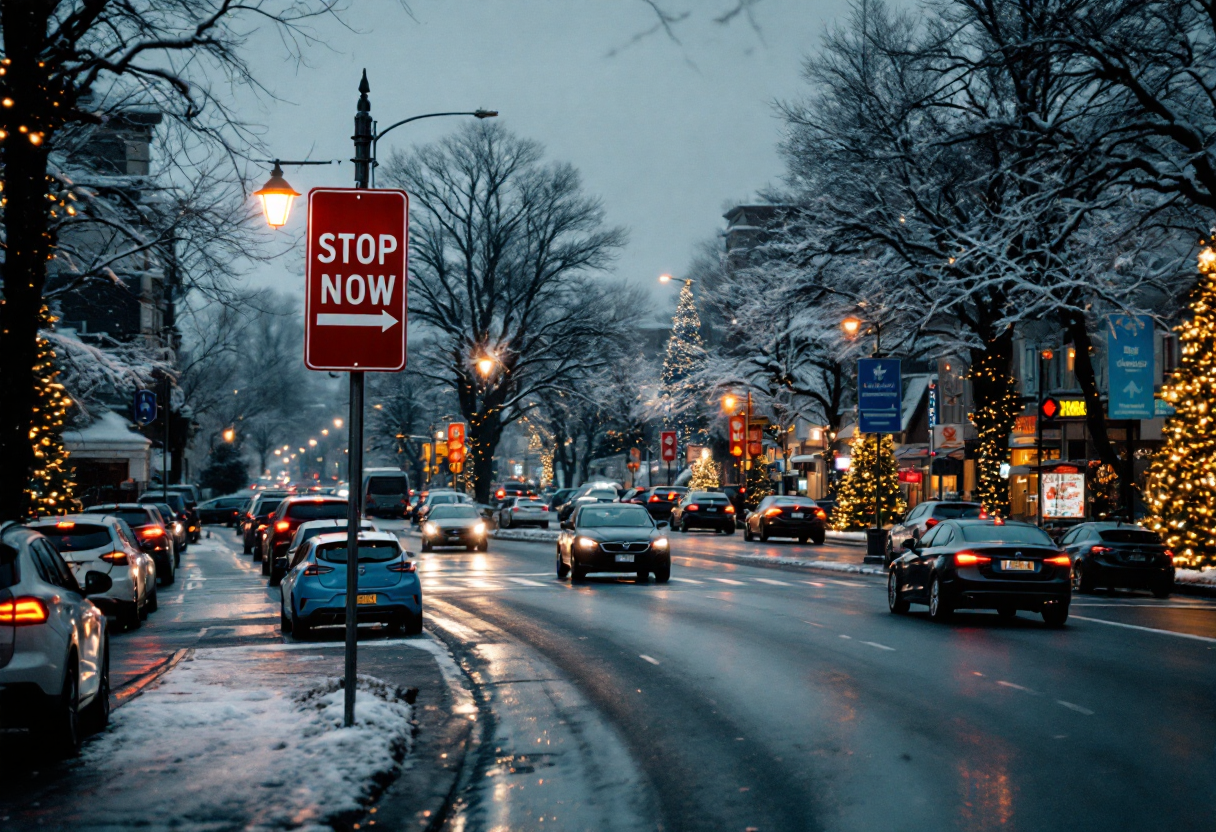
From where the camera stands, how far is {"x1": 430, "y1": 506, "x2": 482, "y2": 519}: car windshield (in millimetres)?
44969

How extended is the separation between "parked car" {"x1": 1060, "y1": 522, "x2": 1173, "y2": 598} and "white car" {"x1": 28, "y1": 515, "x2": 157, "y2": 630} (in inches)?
643

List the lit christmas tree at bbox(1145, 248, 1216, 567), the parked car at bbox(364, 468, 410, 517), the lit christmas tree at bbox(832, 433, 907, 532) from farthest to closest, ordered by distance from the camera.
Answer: the parked car at bbox(364, 468, 410, 517), the lit christmas tree at bbox(832, 433, 907, 532), the lit christmas tree at bbox(1145, 248, 1216, 567)

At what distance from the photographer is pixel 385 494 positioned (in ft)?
250

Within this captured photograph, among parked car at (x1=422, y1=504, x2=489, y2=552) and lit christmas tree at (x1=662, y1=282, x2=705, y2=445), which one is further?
lit christmas tree at (x1=662, y1=282, x2=705, y2=445)

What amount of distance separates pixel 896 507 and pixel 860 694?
4500cm

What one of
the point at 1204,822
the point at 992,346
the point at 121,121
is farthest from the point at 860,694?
the point at 992,346

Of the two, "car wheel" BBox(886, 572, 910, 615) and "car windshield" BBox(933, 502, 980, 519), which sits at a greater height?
"car windshield" BBox(933, 502, 980, 519)

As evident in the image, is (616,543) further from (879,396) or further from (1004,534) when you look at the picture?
(879,396)

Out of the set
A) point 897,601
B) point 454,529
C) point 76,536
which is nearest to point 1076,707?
point 897,601

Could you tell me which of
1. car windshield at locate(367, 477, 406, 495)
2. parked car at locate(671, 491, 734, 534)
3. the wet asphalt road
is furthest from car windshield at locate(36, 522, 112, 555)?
car windshield at locate(367, 477, 406, 495)

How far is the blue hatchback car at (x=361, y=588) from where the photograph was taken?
18.8 metres

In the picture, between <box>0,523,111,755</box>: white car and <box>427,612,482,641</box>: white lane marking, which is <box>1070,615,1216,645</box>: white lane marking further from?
<box>0,523,111,755</box>: white car

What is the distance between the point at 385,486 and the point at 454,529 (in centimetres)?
3260

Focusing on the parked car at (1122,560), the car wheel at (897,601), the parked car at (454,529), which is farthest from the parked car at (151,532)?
the parked car at (1122,560)
